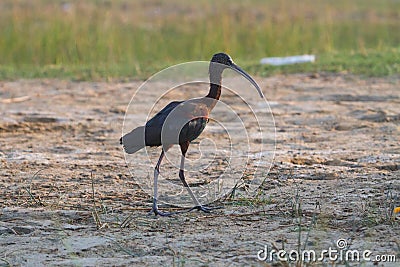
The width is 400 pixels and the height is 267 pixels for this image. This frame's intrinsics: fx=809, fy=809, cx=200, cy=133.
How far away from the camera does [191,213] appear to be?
16.3ft

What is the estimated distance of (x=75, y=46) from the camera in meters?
12.0

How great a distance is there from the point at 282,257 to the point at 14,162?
10.0ft

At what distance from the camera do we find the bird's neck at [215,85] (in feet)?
17.2

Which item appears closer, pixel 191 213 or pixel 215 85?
pixel 191 213

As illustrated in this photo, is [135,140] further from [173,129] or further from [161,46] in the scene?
[161,46]

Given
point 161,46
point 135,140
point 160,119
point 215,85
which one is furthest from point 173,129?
point 161,46

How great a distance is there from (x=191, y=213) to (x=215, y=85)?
876 millimetres

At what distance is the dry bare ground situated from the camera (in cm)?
420

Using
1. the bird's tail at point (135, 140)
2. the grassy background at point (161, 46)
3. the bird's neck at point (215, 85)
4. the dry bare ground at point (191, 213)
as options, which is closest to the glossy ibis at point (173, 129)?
the bird's tail at point (135, 140)

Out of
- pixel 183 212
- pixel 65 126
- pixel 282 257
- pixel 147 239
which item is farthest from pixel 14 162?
pixel 282 257

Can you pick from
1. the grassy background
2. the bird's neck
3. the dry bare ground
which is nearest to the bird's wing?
the bird's neck

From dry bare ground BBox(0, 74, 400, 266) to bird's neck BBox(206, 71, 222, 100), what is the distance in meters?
0.67

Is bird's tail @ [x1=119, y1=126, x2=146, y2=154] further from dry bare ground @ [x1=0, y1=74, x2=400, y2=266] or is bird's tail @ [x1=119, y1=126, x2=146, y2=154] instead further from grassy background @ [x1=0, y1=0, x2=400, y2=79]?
grassy background @ [x1=0, y1=0, x2=400, y2=79]

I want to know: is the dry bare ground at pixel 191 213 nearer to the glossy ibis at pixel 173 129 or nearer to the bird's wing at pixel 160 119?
the glossy ibis at pixel 173 129
